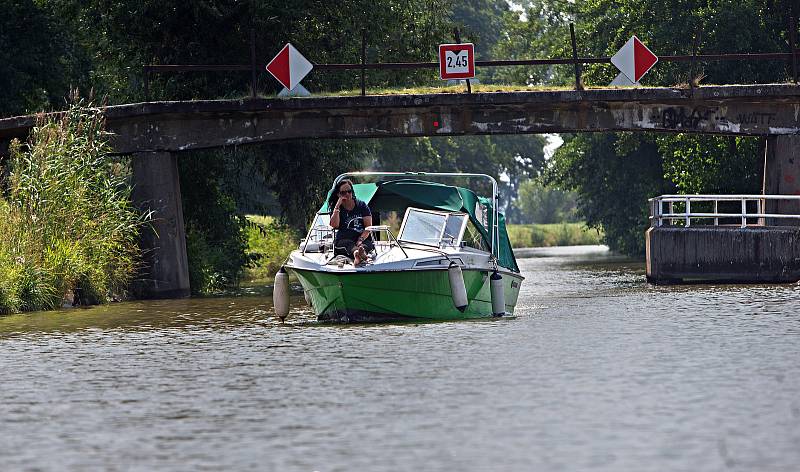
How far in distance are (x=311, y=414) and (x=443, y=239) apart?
9823 mm

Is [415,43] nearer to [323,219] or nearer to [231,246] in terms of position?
[231,246]

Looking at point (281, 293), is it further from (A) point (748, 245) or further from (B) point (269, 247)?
(B) point (269, 247)

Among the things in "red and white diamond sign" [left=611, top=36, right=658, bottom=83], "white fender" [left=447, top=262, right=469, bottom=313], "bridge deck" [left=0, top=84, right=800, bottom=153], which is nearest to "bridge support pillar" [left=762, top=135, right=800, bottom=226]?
"bridge deck" [left=0, top=84, right=800, bottom=153]

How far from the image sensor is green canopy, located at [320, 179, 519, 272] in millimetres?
22094

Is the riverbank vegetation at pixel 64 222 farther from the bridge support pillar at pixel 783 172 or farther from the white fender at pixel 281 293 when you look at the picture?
the bridge support pillar at pixel 783 172

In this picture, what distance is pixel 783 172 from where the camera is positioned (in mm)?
29281

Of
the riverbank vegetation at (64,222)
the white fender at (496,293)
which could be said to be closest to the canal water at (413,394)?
the white fender at (496,293)

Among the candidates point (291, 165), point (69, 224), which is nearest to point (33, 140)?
point (69, 224)

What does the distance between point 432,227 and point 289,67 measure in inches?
323

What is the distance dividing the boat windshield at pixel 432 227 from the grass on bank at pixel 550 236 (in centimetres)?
5897

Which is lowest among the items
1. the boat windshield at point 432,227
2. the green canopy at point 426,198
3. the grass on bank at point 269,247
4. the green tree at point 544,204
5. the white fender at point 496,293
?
the green tree at point 544,204

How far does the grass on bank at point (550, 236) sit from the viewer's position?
81.8 meters

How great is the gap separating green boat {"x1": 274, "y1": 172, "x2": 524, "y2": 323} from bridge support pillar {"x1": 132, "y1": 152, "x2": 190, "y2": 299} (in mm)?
6667

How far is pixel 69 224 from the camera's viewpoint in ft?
84.1
